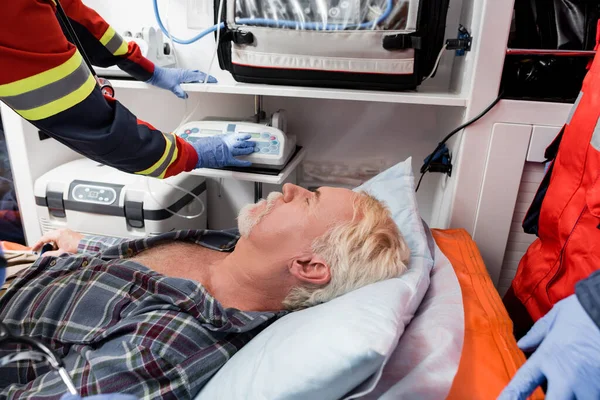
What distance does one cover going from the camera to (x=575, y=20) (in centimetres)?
120

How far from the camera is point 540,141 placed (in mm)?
1184

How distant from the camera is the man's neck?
107 cm

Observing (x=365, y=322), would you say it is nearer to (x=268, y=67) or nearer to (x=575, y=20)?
(x=268, y=67)

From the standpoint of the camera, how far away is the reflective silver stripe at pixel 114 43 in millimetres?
1343

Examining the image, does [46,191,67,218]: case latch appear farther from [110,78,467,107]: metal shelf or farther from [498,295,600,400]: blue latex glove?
[498,295,600,400]: blue latex glove

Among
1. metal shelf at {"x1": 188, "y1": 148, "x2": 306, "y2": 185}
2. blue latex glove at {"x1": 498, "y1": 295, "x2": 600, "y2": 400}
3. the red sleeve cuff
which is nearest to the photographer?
blue latex glove at {"x1": 498, "y1": 295, "x2": 600, "y2": 400}

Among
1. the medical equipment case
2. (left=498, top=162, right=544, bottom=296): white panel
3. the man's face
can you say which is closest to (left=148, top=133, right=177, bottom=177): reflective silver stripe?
the man's face

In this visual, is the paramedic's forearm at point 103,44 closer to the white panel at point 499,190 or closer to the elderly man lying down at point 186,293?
the elderly man lying down at point 186,293

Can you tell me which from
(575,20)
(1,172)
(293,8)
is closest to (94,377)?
(293,8)

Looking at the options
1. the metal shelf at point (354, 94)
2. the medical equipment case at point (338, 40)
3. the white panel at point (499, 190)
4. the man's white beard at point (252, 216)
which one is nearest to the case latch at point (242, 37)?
the medical equipment case at point (338, 40)

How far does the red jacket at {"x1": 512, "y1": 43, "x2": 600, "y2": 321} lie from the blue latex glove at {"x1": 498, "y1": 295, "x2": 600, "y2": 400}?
0.29 metres

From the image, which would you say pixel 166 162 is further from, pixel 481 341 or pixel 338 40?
pixel 481 341

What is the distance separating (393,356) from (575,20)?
42.4 inches

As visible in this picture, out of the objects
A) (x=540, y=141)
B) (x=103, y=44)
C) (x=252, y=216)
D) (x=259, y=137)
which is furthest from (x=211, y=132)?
(x=540, y=141)
